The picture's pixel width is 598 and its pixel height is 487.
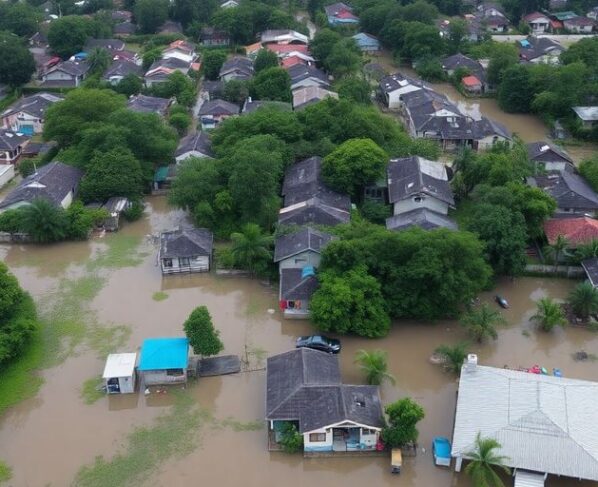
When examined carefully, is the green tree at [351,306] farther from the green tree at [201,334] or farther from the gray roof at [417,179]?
the gray roof at [417,179]

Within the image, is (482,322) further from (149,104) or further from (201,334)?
(149,104)

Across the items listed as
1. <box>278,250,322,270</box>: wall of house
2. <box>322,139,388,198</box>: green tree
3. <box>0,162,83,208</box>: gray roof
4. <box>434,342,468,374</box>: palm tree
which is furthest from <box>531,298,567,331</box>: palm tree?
<box>0,162,83,208</box>: gray roof

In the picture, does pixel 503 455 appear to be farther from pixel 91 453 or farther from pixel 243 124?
pixel 243 124

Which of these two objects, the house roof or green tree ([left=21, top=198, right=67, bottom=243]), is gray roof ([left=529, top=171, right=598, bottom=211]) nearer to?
the house roof

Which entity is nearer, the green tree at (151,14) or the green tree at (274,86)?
the green tree at (274,86)

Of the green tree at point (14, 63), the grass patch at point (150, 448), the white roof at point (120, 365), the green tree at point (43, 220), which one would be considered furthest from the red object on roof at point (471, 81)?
the grass patch at point (150, 448)

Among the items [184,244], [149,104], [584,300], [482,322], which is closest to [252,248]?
[184,244]
